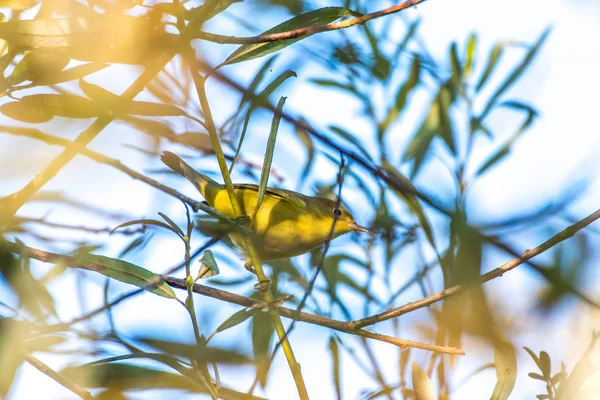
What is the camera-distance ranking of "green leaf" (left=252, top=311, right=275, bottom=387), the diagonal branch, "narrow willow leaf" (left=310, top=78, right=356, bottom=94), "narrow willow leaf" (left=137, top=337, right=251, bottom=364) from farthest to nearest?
1. "narrow willow leaf" (left=310, top=78, right=356, bottom=94)
2. "green leaf" (left=252, top=311, right=275, bottom=387)
3. the diagonal branch
4. "narrow willow leaf" (left=137, top=337, right=251, bottom=364)

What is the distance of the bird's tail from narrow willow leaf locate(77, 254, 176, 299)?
3.48ft

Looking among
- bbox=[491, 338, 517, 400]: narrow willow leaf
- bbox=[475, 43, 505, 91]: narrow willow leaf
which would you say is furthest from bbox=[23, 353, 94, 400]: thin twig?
bbox=[475, 43, 505, 91]: narrow willow leaf

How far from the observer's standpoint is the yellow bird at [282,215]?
3.30 metres

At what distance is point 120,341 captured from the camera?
3.99 feet

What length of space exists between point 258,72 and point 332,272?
1179 mm

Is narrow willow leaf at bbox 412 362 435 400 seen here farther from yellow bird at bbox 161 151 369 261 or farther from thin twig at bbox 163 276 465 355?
yellow bird at bbox 161 151 369 261

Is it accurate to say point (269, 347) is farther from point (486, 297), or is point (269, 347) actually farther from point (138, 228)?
point (486, 297)

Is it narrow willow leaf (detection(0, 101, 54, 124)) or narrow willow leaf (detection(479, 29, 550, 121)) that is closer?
narrow willow leaf (detection(0, 101, 54, 124))

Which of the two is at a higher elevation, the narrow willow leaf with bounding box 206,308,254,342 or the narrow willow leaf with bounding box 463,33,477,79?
the narrow willow leaf with bounding box 463,33,477,79

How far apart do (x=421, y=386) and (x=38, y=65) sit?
1.15 metres

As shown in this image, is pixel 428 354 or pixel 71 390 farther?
pixel 428 354

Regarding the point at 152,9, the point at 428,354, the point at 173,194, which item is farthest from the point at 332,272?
the point at 152,9

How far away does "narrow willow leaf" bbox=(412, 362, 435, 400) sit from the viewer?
1502 millimetres

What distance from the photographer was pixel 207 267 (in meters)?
1.54
